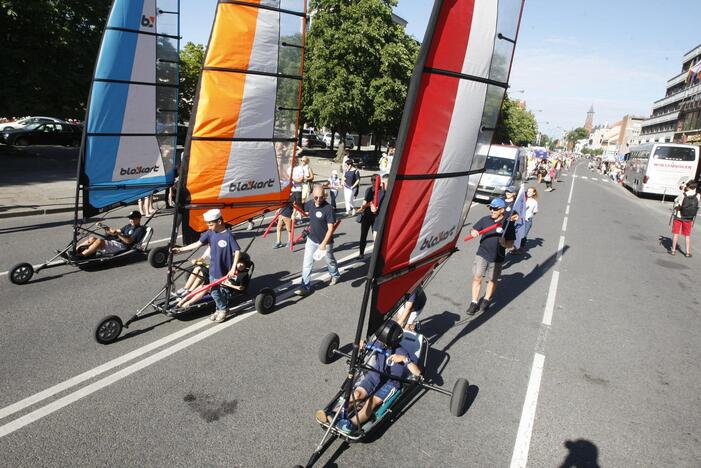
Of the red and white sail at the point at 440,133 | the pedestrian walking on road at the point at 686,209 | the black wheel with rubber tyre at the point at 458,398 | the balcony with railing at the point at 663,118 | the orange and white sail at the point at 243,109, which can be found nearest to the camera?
the red and white sail at the point at 440,133

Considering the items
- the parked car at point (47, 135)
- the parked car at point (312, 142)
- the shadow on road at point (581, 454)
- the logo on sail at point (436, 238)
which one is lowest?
the shadow on road at point (581, 454)

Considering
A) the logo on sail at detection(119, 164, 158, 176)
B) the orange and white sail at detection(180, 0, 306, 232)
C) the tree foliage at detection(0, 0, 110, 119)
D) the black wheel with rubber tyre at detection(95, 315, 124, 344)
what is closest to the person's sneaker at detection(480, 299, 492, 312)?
the orange and white sail at detection(180, 0, 306, 232)

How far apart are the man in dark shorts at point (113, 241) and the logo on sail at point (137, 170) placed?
2.90 feet

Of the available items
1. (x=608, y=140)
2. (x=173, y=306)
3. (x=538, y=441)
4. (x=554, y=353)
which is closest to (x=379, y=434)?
(x=538, y=441)

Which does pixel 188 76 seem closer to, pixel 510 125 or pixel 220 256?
pixel 220 256

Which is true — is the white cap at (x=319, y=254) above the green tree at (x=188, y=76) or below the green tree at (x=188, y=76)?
below

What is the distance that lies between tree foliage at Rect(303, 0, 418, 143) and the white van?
13.3 meters

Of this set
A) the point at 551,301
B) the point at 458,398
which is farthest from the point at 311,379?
the point at 551,301

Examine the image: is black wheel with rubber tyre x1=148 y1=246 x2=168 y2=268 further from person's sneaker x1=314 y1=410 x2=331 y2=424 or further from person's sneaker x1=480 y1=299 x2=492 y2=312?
person's sneaker x1=480 y1=299 x2=492 y2=312

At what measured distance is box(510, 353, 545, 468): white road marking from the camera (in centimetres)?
432

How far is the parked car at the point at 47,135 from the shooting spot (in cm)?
2778

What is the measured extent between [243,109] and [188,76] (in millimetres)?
33196

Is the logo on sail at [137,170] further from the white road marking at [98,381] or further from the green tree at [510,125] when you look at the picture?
the green tree at [510,125]

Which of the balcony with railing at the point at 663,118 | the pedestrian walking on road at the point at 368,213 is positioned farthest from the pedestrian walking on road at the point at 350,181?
the balcony with railing at the point at 663,118
